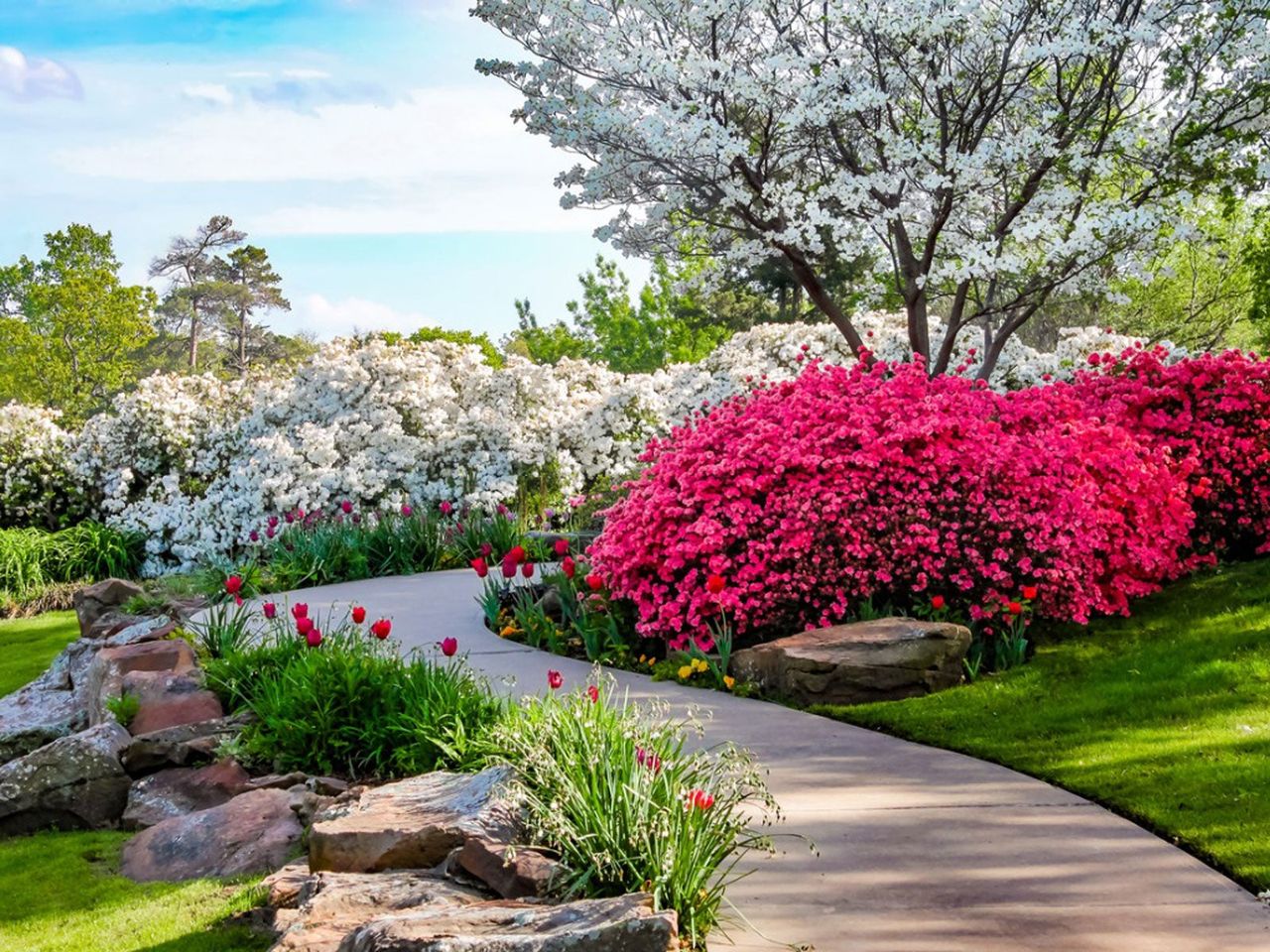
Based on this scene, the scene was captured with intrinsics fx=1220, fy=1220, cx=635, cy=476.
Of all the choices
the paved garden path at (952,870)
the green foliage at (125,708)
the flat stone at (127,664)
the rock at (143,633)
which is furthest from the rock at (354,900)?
the rock at (143,633)

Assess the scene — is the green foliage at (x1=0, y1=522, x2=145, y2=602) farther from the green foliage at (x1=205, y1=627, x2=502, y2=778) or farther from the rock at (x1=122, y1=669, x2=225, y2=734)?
the green foliage at (x1=205, y1=627, x2=502, y2=778)

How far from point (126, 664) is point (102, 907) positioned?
119 inches

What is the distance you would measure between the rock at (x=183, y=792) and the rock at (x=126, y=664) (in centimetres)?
131

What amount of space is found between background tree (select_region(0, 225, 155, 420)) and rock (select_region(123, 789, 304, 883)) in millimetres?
35305

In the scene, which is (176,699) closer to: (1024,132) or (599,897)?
(599,897)

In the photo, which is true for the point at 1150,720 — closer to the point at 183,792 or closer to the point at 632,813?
the point at 632,813

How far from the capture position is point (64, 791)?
239 inches

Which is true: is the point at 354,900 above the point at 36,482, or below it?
below

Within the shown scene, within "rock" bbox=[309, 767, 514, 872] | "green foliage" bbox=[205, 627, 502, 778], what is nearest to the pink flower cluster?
"green foliage" bbox=[205, 627, 502, 778]

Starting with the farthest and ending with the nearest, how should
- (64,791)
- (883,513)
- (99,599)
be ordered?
(99,599), (883,513), (64,791)

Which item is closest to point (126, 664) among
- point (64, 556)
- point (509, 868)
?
point (509, 868)

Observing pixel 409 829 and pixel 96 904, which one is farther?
pixel 96 904

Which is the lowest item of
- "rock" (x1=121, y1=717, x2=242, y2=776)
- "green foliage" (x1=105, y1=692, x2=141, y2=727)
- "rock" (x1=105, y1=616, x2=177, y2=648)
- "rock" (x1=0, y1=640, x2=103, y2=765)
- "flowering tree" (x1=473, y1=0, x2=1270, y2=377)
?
"rock" (x1=0, y1=640, x2=103, y2=765)

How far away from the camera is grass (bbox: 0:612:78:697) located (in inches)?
404
